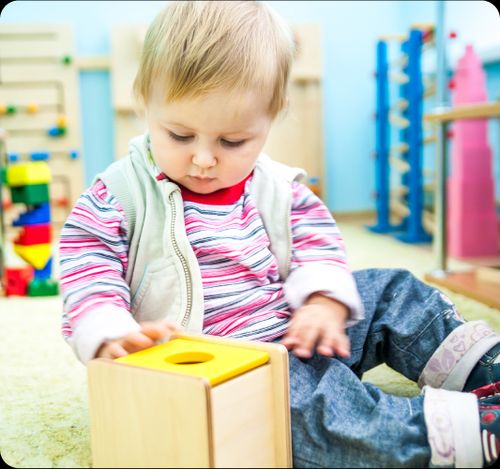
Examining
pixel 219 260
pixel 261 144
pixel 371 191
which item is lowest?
pixel 371 191

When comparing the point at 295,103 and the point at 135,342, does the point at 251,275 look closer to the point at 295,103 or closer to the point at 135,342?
the point at 135,342

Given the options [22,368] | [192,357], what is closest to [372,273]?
[192,357]

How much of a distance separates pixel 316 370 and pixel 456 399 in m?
0.14

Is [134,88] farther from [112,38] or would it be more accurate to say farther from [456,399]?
[112,38]

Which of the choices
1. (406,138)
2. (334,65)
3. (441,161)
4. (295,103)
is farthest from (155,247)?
(334,65)

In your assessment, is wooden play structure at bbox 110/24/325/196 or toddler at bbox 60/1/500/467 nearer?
toddler at bbox 60/1/500/467

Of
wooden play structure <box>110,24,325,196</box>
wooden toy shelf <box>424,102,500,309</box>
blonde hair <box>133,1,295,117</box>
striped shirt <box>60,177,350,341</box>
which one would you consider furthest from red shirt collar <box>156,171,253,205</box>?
wooden play structure <box>110,24,325,196</box>

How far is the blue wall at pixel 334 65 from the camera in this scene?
268cm

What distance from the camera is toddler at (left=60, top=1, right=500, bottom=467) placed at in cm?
54

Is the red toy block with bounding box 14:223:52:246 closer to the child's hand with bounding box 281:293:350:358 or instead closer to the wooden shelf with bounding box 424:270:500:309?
the wooden shelf with bounding box 424:270:500:309

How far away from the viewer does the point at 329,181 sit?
9.77 feet

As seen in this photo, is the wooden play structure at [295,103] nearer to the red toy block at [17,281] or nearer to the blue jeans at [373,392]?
the red toy block at [17,281]

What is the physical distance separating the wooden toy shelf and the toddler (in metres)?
0.45

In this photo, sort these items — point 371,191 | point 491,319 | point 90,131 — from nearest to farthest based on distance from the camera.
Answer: point 491,319
point 90,131
point 371,191
